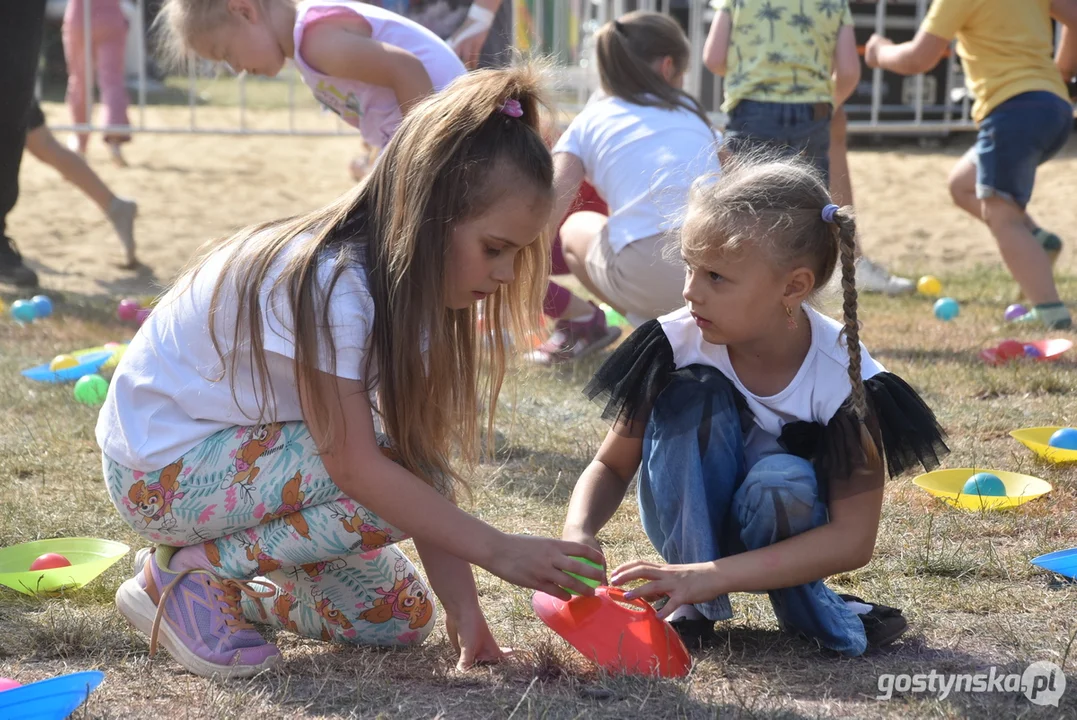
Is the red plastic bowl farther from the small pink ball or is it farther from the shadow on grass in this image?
the small pink ball

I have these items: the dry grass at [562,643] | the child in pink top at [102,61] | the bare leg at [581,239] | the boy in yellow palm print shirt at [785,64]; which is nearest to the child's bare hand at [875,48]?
the boy in yellow palm print shirt at [785,64]

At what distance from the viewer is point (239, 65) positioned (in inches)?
140

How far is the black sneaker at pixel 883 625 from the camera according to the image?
2152mm

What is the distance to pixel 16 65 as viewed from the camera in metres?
4.66

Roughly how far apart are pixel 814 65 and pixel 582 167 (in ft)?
4.36

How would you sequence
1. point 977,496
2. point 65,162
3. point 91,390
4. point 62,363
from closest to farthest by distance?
point 977,496 → point 91,390 → point 62,363 → point 65,162

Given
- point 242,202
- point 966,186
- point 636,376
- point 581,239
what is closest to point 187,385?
point 636,376

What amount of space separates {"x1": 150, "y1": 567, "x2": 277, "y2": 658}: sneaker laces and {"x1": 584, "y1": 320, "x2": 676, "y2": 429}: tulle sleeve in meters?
0.70

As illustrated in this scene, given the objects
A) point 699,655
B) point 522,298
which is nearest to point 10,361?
point 522,298

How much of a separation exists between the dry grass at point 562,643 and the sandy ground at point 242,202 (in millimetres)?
3060

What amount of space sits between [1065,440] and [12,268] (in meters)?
4.49

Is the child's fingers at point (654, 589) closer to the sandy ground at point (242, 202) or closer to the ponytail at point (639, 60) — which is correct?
the ponytail at point (639, 60)

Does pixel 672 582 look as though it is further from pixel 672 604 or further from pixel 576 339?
pixel 576 339

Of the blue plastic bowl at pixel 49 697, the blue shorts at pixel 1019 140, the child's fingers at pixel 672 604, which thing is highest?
the blue shorts at pixel 1019 140
